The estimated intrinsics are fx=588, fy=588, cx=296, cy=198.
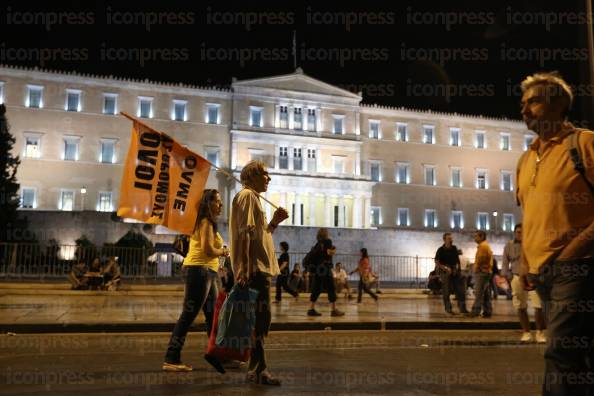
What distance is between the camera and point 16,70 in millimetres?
44000

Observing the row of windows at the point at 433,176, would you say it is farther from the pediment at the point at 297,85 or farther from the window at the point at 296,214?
the window at the point at 296,214

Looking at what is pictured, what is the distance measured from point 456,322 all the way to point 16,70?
4251 cm

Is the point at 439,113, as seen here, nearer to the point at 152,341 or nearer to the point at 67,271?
the point at 67,271

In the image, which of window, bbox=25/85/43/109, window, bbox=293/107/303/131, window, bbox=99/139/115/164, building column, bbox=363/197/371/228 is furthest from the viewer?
window, bbox=293/107/303/131

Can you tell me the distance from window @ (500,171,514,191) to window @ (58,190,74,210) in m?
39.0

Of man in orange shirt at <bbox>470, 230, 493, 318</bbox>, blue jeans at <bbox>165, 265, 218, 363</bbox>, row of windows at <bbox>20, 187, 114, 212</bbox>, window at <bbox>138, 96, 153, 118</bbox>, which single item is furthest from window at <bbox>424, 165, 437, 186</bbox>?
blue jeans at <bbox>165, 265, 218, 363</bbox>

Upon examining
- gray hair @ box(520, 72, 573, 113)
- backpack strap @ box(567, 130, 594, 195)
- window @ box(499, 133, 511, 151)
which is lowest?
backpack strap @ box(567, 130, 594, 195)

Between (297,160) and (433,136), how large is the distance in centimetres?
1400

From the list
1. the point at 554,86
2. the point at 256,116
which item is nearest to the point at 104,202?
the point at 256,116

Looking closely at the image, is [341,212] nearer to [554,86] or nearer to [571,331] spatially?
[554,86]

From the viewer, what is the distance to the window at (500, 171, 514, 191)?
5712 centimetres

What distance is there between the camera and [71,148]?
45469 mm

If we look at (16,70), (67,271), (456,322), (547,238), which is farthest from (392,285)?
(16,70)

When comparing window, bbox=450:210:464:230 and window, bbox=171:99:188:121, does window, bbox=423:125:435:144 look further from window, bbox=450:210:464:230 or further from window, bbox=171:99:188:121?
window, bbox=171:99:188:121
